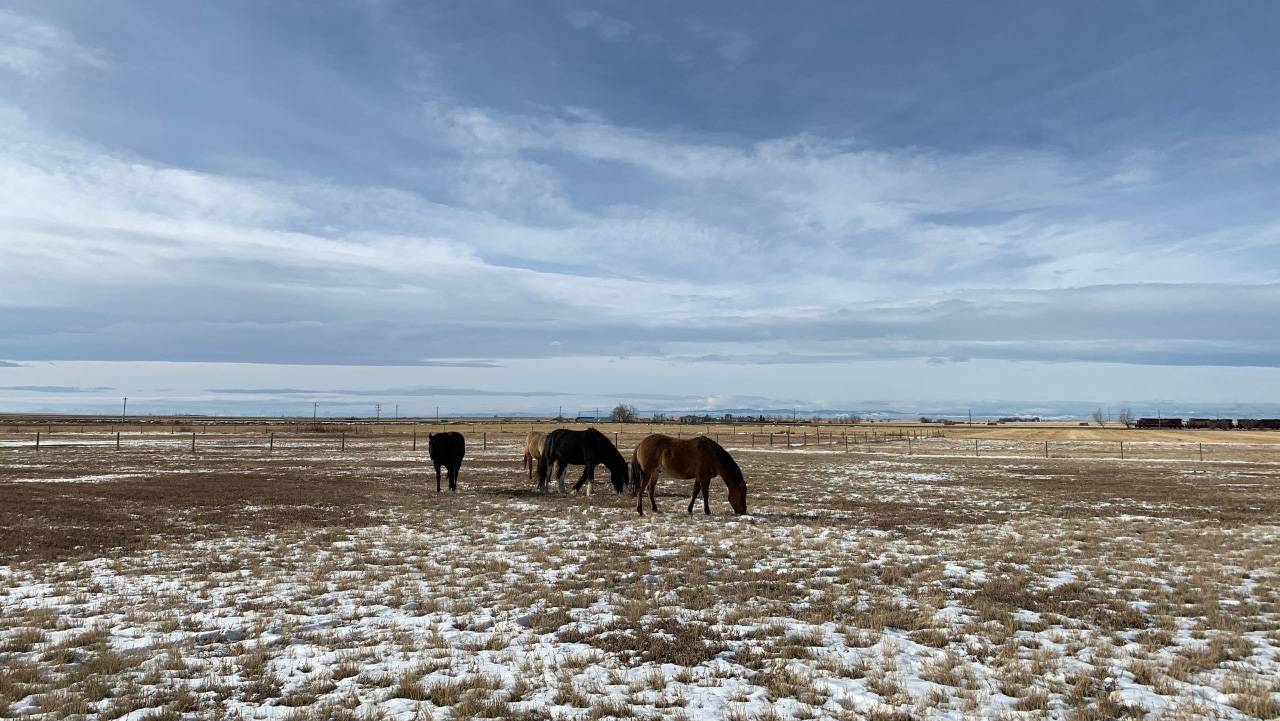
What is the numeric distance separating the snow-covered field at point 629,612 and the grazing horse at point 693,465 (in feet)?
1.98

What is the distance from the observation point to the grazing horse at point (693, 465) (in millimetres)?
15594

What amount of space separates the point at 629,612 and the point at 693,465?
8.36m

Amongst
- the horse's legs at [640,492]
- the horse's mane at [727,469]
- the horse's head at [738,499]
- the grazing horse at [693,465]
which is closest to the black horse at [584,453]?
the horse's legs at [640,492]

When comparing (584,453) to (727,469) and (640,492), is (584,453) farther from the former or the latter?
(727,469)

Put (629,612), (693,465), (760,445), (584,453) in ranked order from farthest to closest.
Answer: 1. (760,445)
2. (584,453)
3. (693,465)
4. (629,612)

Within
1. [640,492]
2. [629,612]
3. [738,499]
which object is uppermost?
[640,492]

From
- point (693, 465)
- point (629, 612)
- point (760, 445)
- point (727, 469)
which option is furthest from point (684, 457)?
point (760, 445)

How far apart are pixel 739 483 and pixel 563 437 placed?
19.9ft

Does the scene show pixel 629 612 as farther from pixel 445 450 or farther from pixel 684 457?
pixel 445 450

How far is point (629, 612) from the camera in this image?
7531mm

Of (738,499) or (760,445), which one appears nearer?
(738,499)

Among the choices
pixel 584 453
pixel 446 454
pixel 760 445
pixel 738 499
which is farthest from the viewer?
pixel 760 445

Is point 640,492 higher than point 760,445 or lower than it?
higher

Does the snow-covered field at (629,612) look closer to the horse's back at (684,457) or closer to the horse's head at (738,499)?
the horse's head at (738,499)
